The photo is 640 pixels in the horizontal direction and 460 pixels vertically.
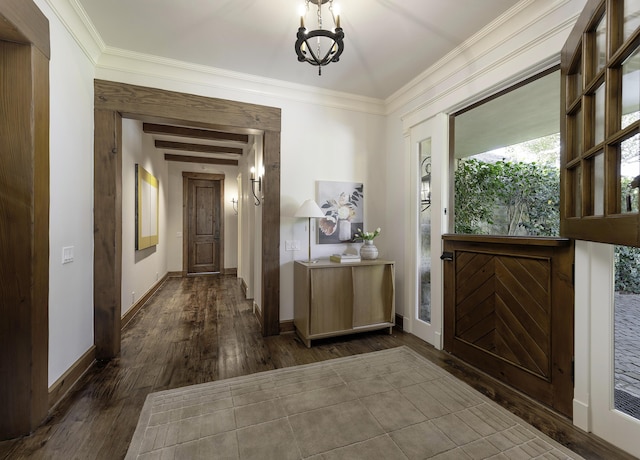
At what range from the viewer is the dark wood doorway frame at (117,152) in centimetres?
253

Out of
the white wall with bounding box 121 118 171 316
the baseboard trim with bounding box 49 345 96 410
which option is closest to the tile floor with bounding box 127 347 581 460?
the baseboard trim with bounding box 49 345 96 410

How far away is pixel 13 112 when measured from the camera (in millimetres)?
1605

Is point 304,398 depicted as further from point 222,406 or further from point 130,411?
point 130,411

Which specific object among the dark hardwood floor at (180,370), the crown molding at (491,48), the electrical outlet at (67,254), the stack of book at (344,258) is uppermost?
the crown molding at (491,48)

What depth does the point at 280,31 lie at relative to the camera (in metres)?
2.34

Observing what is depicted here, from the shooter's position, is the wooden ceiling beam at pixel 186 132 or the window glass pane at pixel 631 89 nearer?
the window glass pane at pixel 631 89

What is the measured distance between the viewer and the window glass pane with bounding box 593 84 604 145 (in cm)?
141

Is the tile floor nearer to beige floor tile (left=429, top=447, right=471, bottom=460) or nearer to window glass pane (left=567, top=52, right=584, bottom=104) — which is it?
beige floor tile (left=429, top=447, right=471, bottom=460)

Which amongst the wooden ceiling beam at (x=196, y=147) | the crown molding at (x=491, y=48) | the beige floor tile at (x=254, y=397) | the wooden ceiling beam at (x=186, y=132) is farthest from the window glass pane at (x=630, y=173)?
the wooden ceiling beam at (x=196, y=147)

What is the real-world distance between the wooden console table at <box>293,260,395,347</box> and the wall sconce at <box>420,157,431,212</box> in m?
0.78

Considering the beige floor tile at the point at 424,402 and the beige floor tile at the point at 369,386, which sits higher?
the beige floor tile at the point at 424,402

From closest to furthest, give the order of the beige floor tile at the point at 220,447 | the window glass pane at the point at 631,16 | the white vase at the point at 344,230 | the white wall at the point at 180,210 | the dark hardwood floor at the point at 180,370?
the window glass pane at the point at 631,16 → the beige floor tile at the point at 220,447 → the dark hardwood floor at the point at 180,370 → the white vase at the point at 344,230 → the white wall at the point at 180,210

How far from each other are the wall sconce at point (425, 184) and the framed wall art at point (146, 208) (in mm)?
3716

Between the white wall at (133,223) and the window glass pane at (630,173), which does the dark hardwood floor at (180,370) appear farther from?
the window glass pane at (630,173)
